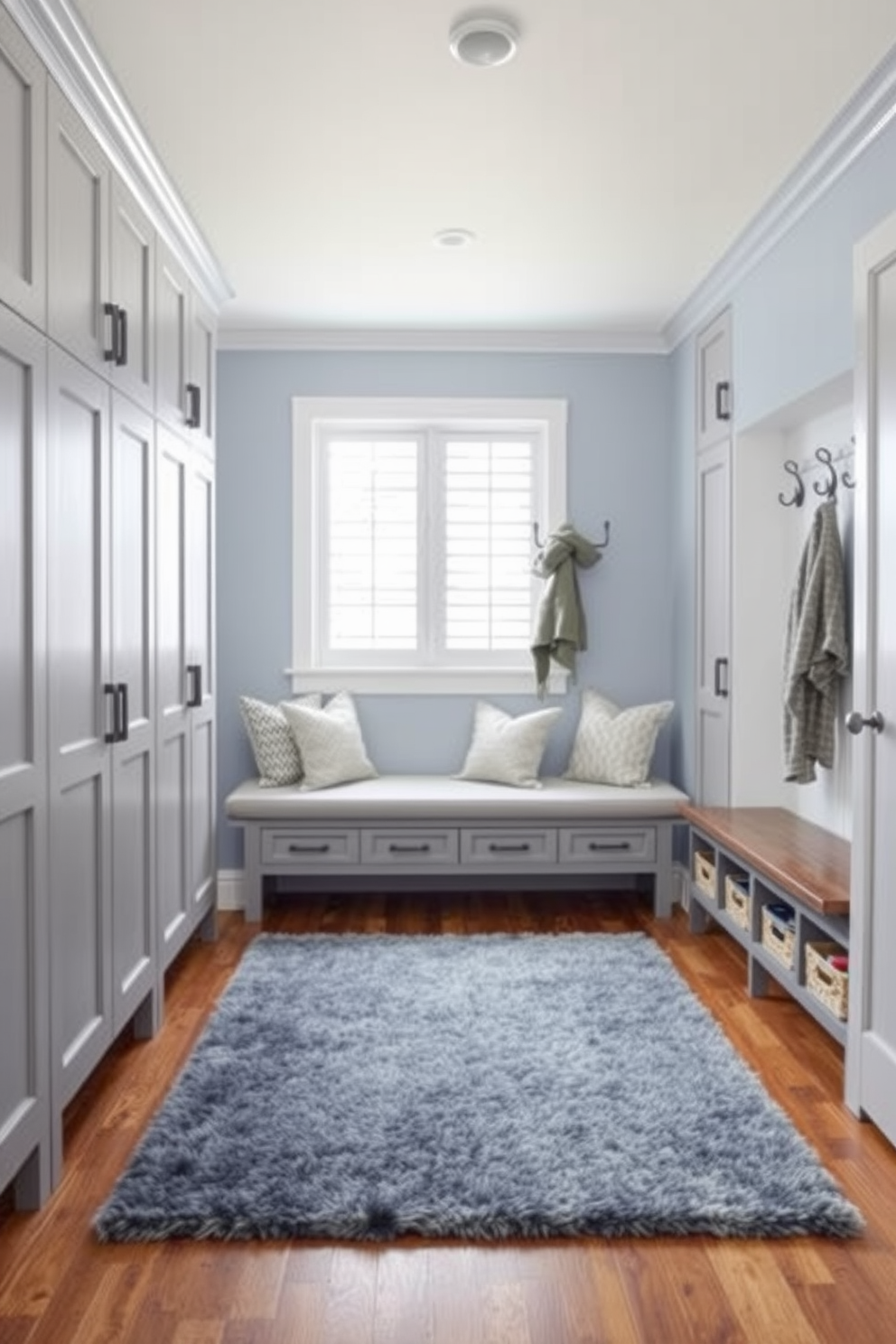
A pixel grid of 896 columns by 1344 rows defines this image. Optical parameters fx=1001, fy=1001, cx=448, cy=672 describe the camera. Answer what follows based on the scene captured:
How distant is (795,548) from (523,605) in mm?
1335

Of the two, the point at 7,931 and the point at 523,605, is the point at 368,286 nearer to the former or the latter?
the point at 523,605

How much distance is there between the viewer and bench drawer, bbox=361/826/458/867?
161 inches

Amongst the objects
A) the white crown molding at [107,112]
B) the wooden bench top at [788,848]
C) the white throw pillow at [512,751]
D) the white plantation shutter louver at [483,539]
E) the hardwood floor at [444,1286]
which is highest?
the white crown molding at [107,112]

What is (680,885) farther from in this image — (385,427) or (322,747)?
(385,427)

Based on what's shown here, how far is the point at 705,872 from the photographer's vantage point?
3809 millimetres

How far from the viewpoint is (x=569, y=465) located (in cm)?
459

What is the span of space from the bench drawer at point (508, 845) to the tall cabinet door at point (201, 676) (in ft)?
3.39

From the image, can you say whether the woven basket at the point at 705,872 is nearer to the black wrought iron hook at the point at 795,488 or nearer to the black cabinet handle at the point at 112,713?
the black wrought iron hook at the point at 795,488

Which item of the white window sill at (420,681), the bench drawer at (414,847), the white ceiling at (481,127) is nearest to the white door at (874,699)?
the white ceiling at (481,127)

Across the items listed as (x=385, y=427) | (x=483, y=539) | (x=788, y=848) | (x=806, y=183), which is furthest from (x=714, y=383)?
(x=788, y=848)

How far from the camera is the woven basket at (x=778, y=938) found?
2.96m

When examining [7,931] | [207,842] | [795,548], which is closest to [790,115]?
[795,548]

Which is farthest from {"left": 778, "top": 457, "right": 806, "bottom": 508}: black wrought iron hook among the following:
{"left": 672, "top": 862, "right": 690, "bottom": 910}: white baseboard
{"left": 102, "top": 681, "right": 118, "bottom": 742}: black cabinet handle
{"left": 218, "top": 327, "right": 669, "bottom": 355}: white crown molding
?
{"left": 102, "top": 681, "right": 118, "bottom": 742}: black cabinet handle

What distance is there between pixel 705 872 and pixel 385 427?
2.42 meters
